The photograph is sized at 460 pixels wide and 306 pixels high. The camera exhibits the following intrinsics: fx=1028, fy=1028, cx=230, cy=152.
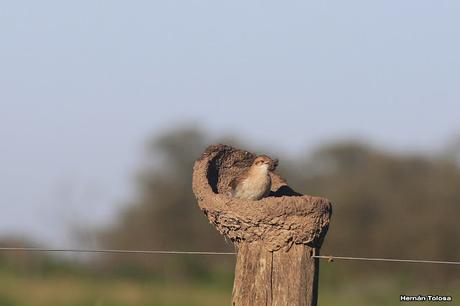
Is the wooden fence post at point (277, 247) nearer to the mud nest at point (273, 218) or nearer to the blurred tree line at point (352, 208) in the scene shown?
the mud nest at point (273, 218)

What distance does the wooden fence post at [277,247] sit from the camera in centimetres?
618

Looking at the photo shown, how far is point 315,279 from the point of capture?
6285mm

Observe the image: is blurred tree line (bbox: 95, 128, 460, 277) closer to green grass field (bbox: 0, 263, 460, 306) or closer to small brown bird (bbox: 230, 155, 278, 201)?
green grass field (bbox: 0, 263, 460, 306)

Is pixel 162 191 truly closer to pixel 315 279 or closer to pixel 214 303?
pixel 214 303

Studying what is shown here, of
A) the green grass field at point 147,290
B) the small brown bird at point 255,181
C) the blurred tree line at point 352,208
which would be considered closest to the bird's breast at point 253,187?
the small brown bird at point 255,181

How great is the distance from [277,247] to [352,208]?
78.5ft

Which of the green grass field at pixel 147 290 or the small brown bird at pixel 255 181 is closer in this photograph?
the small brown bird at pixel 255 181

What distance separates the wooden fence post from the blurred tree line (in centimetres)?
1882

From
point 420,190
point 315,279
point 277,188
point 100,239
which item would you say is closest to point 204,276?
point 100,239

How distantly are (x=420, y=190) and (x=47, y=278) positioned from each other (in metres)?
12.7

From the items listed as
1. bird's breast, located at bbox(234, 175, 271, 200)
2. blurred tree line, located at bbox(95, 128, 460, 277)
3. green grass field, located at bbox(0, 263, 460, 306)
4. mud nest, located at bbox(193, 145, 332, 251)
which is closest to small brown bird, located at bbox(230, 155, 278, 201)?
bird's breast, located at bbox(234, 175, 271, 200)

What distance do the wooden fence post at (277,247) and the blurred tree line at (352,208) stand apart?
18823 millimetres

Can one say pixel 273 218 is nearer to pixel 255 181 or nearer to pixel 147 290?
pixel 255 181

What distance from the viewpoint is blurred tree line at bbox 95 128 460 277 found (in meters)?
27.8
